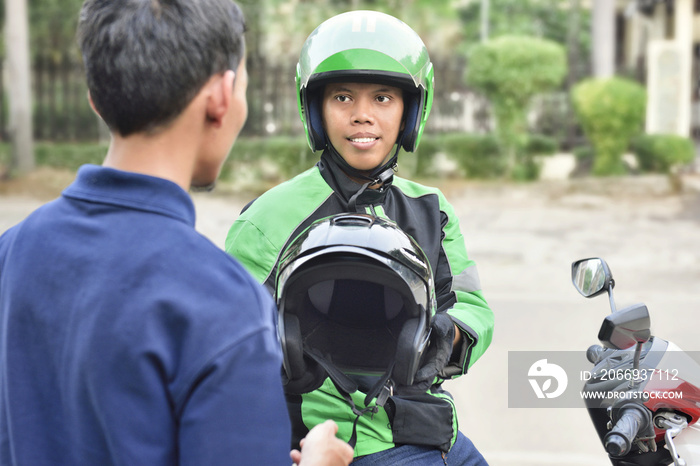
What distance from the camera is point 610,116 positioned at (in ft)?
46.4

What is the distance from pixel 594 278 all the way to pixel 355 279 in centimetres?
64

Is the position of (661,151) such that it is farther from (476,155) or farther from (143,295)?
(143,295)

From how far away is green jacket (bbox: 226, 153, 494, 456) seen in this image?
2.00 m

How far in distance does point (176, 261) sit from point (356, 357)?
949mm

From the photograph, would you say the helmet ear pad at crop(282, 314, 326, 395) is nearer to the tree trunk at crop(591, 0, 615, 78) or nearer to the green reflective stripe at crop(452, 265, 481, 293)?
the green reflective stripe at crop(452, 265, 481, 293)

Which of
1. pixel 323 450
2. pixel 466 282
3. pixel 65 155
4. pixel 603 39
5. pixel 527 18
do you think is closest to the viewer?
pixel 323 450

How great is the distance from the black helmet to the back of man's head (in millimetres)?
604

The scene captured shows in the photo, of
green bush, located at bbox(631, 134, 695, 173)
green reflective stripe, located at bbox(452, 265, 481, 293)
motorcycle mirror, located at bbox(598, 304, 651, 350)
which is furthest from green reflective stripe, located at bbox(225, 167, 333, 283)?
green bush, located at bbox(631, 134, 695, 173)

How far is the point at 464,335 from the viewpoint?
2.10 meters

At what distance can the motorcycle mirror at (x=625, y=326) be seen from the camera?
6.19 ft

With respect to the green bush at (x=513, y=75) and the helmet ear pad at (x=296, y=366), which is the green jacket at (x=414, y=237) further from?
the green bush at (x=513, y=75)

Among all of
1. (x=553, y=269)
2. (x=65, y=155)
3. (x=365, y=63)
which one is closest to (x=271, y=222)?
(x=365, y=63)

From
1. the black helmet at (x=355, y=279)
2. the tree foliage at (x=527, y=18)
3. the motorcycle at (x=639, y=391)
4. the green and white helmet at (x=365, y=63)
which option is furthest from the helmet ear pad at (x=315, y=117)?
the tree foliage at (x=527, y=18)

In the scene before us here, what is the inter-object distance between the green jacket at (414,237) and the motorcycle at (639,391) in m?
0.30
